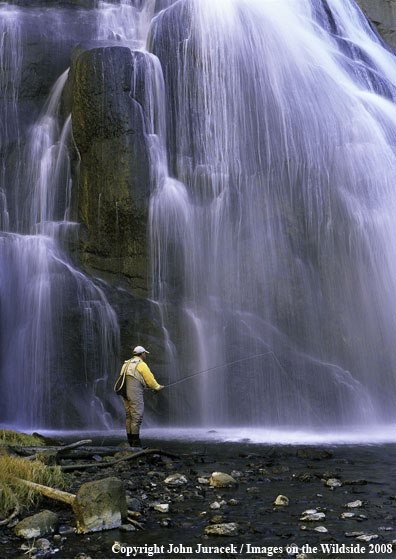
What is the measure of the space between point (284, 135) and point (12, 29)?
1303 cm

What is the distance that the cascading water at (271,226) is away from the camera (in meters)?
17.8

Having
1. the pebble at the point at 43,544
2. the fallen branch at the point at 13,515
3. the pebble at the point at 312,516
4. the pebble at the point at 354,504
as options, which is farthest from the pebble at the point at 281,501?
the fallen branch at the point at 13,515

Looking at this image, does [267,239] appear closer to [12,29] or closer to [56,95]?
[56,95]

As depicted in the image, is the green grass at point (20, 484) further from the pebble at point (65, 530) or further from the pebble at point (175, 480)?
the pebble at point (175, 480)

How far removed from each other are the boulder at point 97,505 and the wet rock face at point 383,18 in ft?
126

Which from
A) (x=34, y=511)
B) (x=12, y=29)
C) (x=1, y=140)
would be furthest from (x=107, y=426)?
(x=12, y=29)

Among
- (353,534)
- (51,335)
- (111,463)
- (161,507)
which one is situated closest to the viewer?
(353,534)

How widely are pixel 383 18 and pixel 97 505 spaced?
3933cm

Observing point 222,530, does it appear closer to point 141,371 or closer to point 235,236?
point 141,371

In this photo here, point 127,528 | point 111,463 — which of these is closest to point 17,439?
point 111,463

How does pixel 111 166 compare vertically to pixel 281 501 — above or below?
above

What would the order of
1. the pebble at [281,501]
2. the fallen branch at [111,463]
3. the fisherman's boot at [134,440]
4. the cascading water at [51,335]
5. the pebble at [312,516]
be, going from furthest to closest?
the cascading water at [51,335], the fisherman's boot at [134,440], the fallen branch at [111,463], the pebble at [281,501], the pebble at [312,516]

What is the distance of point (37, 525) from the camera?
590 centimetres

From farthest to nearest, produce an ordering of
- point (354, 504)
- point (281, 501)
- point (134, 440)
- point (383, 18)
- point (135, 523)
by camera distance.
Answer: point (383, 18) → point (134, 440) → point (281, 501) → point (354, 504) → point (135, 523)
